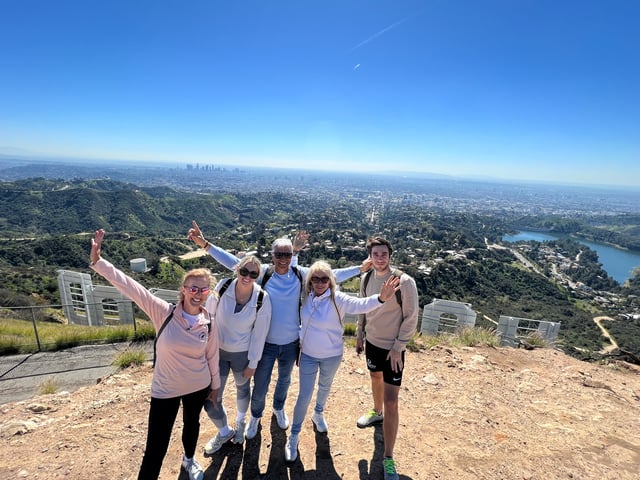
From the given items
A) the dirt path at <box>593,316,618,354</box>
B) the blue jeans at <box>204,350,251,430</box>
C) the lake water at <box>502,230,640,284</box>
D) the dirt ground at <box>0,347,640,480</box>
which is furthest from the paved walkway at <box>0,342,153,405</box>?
the lake water at <box>502,230,640,284</box>

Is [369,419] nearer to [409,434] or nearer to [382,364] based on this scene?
[409,434]

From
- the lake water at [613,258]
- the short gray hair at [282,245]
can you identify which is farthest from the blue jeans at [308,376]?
the lake water at [613,258]

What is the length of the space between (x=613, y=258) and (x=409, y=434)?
307 ft

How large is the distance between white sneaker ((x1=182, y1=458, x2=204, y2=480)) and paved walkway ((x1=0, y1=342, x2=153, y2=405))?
2779 millimetres

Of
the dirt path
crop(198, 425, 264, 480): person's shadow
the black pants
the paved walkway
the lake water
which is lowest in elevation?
the lake water

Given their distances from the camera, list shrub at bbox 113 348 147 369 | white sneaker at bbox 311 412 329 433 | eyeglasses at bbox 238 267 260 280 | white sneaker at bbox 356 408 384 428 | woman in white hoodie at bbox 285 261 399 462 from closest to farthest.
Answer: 1. eyeglasses at bbox 238 267 260 280
2. woman in white hoodie at bbox 285 261 399 462
3. white sneaker at bbox 311 412 329 433
4. white sneaker at bbox 356 408 384 428
5. shrub at bbox 113 348 147 369

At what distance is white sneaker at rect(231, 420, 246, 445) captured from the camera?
251cm

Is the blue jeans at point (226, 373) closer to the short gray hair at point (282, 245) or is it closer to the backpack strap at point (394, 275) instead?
the short gray hair at point (282, 245)

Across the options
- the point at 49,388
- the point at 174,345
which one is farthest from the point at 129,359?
the point at 174,345

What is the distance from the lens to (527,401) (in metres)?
3.55

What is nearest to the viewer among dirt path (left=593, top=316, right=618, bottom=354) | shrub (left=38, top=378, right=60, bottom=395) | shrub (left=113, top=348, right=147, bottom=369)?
shrub (left=38, top=378, right=60, bottom=395)

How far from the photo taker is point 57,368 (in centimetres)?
445

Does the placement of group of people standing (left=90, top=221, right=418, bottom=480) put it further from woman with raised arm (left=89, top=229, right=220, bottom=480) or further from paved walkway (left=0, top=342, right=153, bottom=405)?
paved walkway (left=0, top=342, right=153, bottom=405)

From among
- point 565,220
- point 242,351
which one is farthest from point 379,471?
point 565,220
